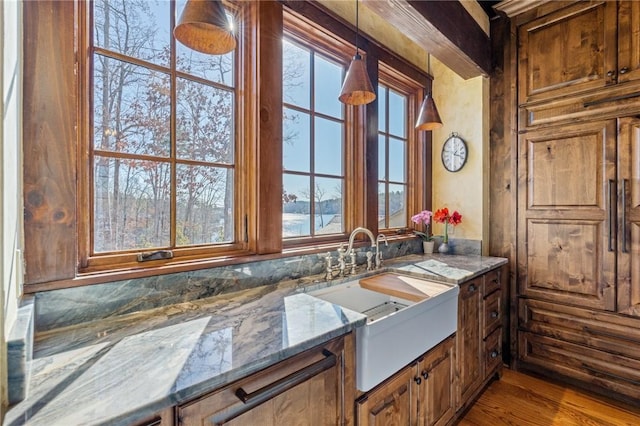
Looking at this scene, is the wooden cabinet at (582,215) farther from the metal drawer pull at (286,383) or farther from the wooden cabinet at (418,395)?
the metal drawer pull at (286,383)

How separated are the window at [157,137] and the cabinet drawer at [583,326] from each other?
2386mm

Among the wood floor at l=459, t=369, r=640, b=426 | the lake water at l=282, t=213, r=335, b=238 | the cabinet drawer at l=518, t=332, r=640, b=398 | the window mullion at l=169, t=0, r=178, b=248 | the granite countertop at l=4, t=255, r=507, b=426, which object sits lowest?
the wood floor at l=459, t=369, r=640, b=426

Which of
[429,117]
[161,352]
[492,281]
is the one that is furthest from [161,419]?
[492,281]

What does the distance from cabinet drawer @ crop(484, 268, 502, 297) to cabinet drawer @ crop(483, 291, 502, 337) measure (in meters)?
0.04

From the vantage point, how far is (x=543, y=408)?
80.8 inches

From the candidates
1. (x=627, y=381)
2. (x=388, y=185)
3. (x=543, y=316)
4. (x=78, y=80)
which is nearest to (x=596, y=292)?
(x=543, y=316)

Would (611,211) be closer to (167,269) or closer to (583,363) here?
(583,363)

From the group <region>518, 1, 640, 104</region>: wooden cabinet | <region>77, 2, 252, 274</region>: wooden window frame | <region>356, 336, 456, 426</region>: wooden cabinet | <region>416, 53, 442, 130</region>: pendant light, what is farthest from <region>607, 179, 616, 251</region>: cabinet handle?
<region>77, 2, 252, 274</region>: wooden window frame

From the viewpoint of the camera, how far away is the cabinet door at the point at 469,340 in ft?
6.10

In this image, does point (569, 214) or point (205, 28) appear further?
point (569, 214)

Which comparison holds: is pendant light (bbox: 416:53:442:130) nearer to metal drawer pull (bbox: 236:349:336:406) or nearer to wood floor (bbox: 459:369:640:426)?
metal drawer pull (bbox: 236:349:336:406)

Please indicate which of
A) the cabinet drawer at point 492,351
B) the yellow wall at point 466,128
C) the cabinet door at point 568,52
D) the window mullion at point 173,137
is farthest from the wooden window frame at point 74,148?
the cabinet door at point 568,52

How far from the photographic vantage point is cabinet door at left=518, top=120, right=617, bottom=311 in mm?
2133

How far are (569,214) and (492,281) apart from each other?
75 cm
